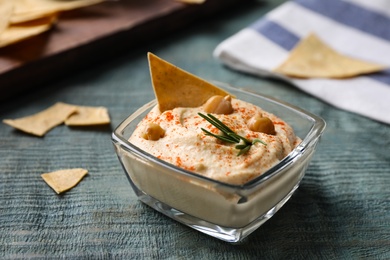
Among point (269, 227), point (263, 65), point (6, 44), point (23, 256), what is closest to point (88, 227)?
point (23, 256)

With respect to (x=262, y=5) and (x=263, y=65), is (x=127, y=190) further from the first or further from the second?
(x=262, y=5)

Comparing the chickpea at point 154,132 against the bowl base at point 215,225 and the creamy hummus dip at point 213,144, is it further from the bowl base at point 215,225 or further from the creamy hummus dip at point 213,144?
the bowl base at point 215,225

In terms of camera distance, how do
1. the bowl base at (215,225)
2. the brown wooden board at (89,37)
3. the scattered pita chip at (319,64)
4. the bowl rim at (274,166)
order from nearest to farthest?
the bowl rim at (274,166)
the bowl base at (215,225)
the brown wooden board at (89,37)
the scattered pita chip at (319,64)

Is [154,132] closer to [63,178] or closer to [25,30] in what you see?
[63,178]

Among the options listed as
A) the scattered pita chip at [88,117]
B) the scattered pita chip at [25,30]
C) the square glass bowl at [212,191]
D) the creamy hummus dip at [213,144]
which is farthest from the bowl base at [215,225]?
the scattered pita chip at [25,30]

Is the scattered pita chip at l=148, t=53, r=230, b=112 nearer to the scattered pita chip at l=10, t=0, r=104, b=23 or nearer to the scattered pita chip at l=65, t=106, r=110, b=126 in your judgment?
the scattered pita chip at l=65, t=106, r=110, b=126

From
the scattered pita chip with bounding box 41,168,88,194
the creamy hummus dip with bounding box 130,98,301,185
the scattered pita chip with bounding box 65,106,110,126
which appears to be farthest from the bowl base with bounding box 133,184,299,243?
the scattered pita chip with bounding box 65,106,110,126

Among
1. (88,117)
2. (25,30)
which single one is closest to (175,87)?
(88,117)
